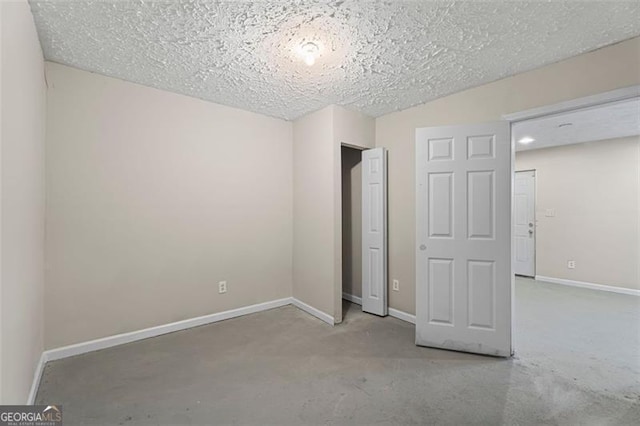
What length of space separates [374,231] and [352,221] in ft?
1.78

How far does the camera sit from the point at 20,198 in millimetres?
1422

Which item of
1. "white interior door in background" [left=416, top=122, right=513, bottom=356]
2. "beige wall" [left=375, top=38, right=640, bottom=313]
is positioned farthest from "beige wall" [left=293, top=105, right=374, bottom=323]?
"white interior door in background" [left=416, top=122, right=513, bottom=356]

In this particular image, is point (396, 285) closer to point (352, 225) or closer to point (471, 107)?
point (352, 225)

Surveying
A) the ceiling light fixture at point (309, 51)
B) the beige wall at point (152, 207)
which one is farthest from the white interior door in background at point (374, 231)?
the ceiling light fixture at point (309, 51)

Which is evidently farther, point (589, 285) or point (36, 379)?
point (589, 285)

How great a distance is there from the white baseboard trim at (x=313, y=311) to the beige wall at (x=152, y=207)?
0.70 ft

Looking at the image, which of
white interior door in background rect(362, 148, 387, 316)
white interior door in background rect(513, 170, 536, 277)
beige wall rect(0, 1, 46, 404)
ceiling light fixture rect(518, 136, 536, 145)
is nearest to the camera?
beige wall rect(0, 1, 46, 404)

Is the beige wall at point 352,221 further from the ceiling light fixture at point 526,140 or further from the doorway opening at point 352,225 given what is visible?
the ceiling light fixture at point 526,140

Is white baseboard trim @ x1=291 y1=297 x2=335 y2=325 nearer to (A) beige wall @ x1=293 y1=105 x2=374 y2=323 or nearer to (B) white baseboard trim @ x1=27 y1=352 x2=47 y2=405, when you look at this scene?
(A) beige wall @ x1=293 y1=105 x2=374 y2=323

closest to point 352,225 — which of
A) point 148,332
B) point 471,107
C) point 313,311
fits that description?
point 313,311

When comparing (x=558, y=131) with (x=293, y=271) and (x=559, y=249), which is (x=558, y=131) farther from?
(x=293, y=271)

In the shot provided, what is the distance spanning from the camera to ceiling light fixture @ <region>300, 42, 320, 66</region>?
1.93 m

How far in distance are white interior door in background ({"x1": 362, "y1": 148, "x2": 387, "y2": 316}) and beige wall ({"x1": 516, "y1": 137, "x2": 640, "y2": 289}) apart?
3710 millimetres

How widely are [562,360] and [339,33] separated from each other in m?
3.09
